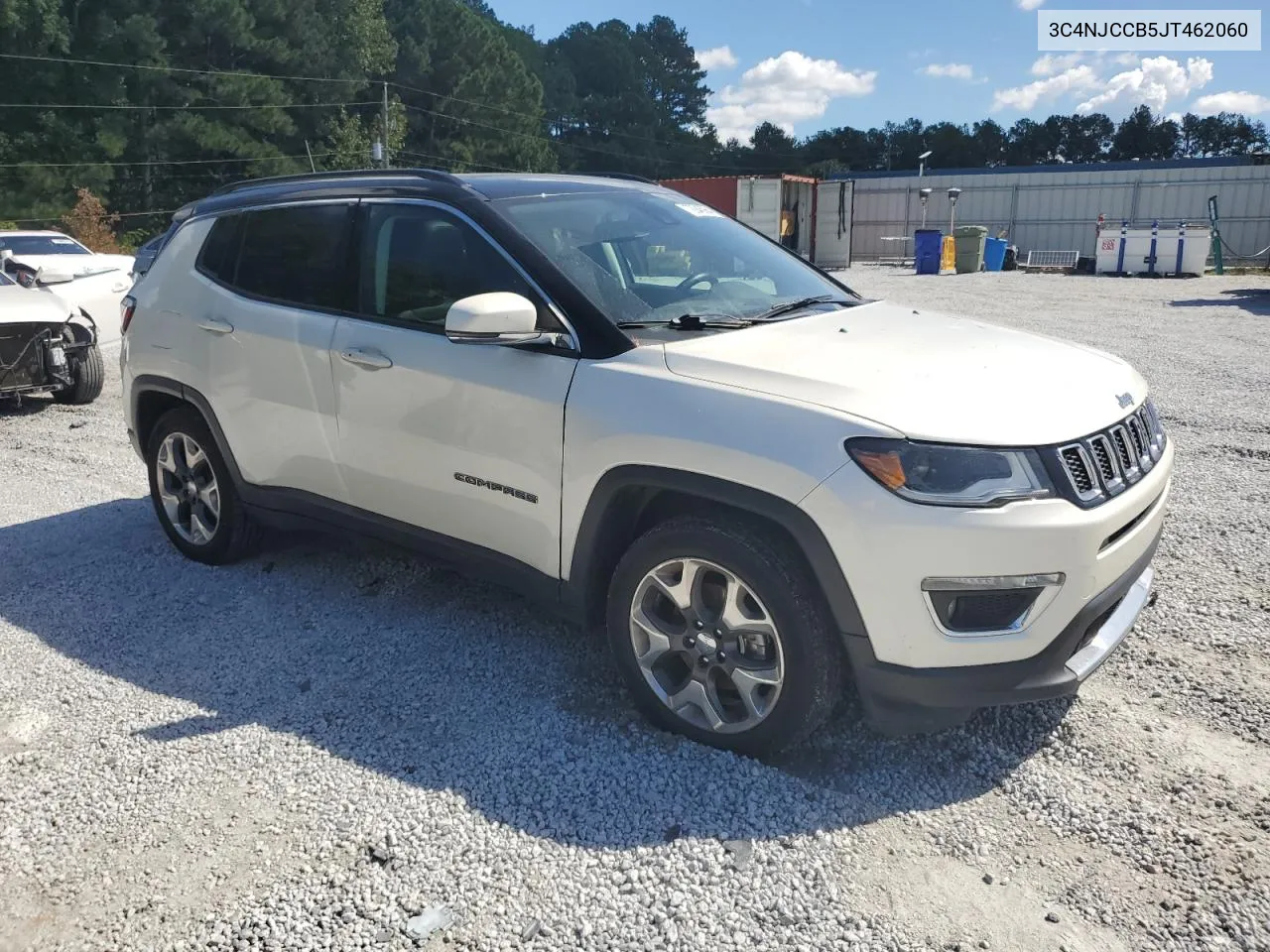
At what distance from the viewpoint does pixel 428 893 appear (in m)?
2.56

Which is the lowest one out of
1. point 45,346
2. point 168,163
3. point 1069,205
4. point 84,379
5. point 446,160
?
point 84,379

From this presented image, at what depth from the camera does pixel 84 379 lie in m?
9.22

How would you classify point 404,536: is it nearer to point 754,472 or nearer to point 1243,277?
point 754,472

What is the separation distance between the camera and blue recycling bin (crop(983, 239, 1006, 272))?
29.3 metres

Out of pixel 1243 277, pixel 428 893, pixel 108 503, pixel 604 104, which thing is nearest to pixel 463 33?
pixel 604 104

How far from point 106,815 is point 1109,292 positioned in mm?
21292

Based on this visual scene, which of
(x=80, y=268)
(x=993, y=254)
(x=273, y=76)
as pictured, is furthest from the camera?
(x=273, y=76)

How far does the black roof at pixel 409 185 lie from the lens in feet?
12.3

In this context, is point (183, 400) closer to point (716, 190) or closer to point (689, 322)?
point (689, 322)

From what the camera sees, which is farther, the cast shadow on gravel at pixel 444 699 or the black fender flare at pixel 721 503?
the cast shadow on gravel at pixel 444 699

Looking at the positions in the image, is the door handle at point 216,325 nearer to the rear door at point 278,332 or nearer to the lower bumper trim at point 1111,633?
the rear door at point 278,332

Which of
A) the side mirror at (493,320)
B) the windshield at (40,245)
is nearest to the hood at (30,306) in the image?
the windshield at (40,245)

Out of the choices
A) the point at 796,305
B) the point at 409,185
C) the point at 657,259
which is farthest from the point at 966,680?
the point at 409,185

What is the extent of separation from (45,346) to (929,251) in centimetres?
2482
